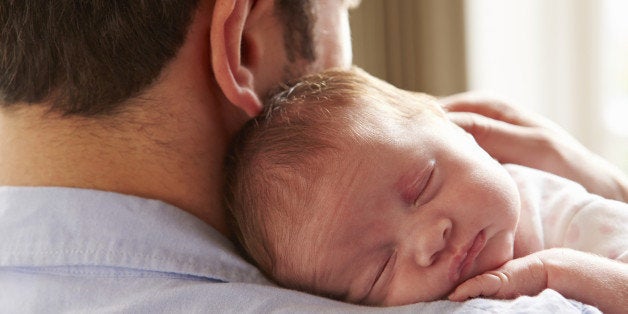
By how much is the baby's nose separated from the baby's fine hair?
0.50ft

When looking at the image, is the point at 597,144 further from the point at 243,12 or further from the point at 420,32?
the point at 243,12

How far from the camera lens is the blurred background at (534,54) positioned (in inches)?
105

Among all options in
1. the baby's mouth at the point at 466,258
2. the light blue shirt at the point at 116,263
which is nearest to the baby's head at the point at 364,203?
the baby's mouth at the point at 466,258

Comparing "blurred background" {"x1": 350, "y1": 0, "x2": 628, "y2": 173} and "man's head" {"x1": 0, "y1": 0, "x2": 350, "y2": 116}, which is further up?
"man's head" {"x1": 0, "y1": 0, "x2": 350, "y2": 116}

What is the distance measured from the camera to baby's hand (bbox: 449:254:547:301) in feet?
3.34

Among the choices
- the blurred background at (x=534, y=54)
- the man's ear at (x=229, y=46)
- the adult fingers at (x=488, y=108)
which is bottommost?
the blurred background at (x=534, y=54)

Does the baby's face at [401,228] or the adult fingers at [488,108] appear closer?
the baby's face at [401,228]

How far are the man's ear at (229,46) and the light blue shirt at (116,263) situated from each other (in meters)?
0.19

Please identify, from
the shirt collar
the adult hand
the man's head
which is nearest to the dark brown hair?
the man's head

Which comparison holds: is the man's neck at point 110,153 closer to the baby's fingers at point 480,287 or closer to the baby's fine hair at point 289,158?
the baby's fine hair at point 289,158

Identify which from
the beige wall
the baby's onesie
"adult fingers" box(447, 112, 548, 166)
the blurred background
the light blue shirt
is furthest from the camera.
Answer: the beige wall

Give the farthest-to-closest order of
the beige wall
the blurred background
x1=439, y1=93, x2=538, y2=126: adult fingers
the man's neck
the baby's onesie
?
the beige wall < the blurred background < x1=439, y1=93, x2=538, y2=126: adult fingers < the baby's onesie < the man's neck

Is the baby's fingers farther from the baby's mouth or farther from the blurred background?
the blurred background

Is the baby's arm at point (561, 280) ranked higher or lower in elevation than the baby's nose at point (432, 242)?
lower
